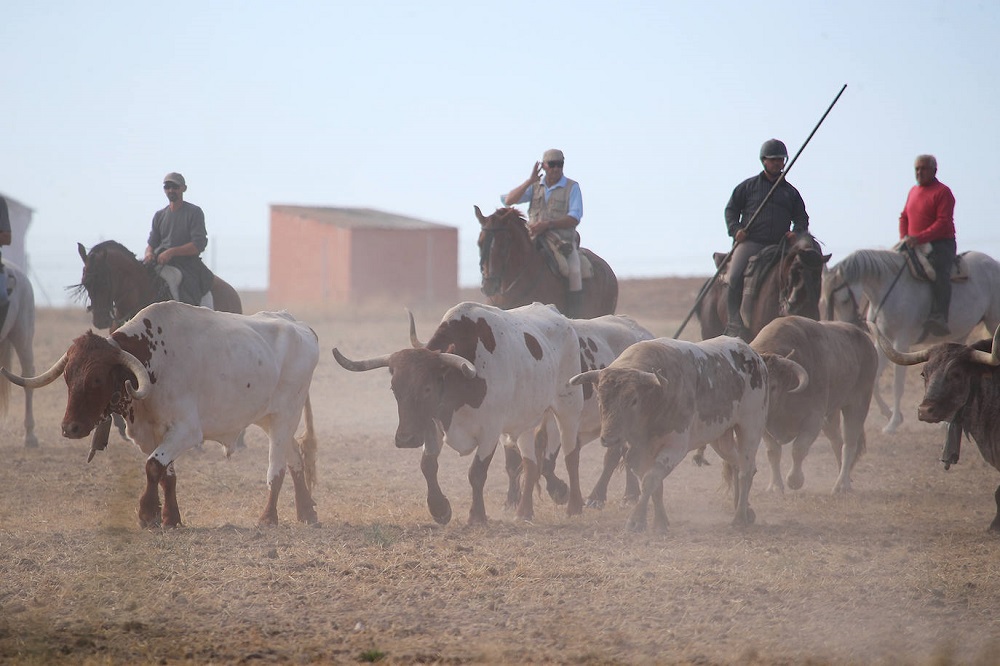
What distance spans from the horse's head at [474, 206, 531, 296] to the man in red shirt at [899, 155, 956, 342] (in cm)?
464

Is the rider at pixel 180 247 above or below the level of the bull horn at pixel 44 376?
above

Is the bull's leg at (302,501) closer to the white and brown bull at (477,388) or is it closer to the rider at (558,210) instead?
the white and brown bull at (477,388)

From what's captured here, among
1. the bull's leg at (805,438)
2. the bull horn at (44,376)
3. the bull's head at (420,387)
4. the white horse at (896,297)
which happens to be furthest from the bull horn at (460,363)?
the white horse at (896,297)

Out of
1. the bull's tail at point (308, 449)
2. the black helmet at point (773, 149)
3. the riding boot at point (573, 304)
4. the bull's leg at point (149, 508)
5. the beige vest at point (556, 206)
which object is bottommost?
the bull's leg at point (149, 508)

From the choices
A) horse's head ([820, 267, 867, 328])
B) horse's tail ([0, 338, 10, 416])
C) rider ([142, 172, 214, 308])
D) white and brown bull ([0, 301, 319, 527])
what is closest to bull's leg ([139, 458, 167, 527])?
white and brown bull ([0, 301, 319, 527])

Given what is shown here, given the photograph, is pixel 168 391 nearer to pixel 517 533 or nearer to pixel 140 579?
pixel 140 579

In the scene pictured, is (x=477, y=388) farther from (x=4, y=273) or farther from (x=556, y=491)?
(x=4, y=273)

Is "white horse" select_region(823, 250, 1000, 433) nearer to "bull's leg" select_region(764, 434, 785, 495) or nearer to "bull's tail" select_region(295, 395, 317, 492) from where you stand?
"bull's leg" select_region(764, 434, 785, 495)

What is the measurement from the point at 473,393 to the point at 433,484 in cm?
66

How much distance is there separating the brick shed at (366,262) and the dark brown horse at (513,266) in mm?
20609

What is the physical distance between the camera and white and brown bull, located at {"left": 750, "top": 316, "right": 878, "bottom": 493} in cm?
950

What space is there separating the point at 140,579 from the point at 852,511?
5367mm

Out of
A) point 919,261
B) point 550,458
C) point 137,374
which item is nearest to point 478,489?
point 550,458

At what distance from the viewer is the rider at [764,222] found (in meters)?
11.4
